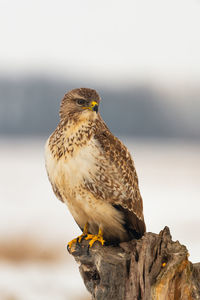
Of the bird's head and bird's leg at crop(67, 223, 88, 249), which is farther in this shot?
bird's leg at crop(67, 223, 88, 249)

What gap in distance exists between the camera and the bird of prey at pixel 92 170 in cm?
349

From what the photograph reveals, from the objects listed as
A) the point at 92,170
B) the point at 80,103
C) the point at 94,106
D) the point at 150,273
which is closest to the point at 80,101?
the point at 80,103

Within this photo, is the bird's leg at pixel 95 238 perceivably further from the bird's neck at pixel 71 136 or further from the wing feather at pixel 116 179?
the bird's neck at pixel 71 136

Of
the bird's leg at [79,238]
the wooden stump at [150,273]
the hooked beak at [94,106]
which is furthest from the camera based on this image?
the bird's leg at [79,238]

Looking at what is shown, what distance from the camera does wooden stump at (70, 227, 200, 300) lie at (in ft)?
9.74

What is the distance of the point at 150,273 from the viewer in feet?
9.84

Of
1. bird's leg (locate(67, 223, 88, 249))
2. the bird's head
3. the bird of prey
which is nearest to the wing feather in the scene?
the bird of prey

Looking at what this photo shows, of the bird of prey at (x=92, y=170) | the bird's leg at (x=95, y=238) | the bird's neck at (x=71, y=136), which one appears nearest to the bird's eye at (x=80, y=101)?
the bird of prey at (x=92, y=170)

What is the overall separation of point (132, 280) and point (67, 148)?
3.61 ft

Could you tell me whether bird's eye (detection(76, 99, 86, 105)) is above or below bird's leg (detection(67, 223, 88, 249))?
above

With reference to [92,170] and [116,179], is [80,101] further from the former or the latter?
[116,179]

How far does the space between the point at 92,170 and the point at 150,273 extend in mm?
894

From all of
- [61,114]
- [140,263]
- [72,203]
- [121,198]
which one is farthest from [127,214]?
[61,114]

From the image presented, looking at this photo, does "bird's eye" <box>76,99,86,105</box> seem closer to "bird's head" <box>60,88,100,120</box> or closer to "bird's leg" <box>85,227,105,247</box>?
"bird's head" <box>60,88,100,120</box>
